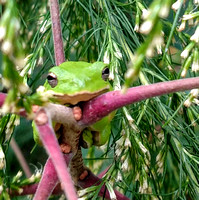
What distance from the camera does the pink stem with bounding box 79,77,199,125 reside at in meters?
0.43

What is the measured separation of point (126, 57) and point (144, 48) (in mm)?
623

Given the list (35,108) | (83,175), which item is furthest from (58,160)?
(83,175)

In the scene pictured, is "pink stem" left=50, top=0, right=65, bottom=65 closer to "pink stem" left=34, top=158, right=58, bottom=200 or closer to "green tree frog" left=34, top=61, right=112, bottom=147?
"green tree frog" left=34, top=61, right=112, bottom=147

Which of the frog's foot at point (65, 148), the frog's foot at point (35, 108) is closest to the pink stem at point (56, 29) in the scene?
the frog's foot at point (65, 148)

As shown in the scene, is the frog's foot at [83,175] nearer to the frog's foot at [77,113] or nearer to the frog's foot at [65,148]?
the frog's foot at [65,148]

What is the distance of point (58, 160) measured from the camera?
371mm

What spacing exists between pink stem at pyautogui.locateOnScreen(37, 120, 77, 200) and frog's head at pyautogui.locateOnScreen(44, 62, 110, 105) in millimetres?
165

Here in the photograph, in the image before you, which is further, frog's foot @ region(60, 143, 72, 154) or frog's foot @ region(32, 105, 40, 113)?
frog's foot @ region(60, 143, 72, 154)

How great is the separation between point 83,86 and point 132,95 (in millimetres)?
138

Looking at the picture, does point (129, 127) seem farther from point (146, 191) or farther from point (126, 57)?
point (126, 57)

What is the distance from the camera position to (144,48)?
331 mm

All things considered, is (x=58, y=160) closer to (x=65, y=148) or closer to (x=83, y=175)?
(x=65, y=148)

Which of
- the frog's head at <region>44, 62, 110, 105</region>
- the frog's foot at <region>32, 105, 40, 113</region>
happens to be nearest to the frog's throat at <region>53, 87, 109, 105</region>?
the frog's head at <region>44, 62, 110, 105</region>

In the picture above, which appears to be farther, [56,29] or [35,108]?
[56,29]
